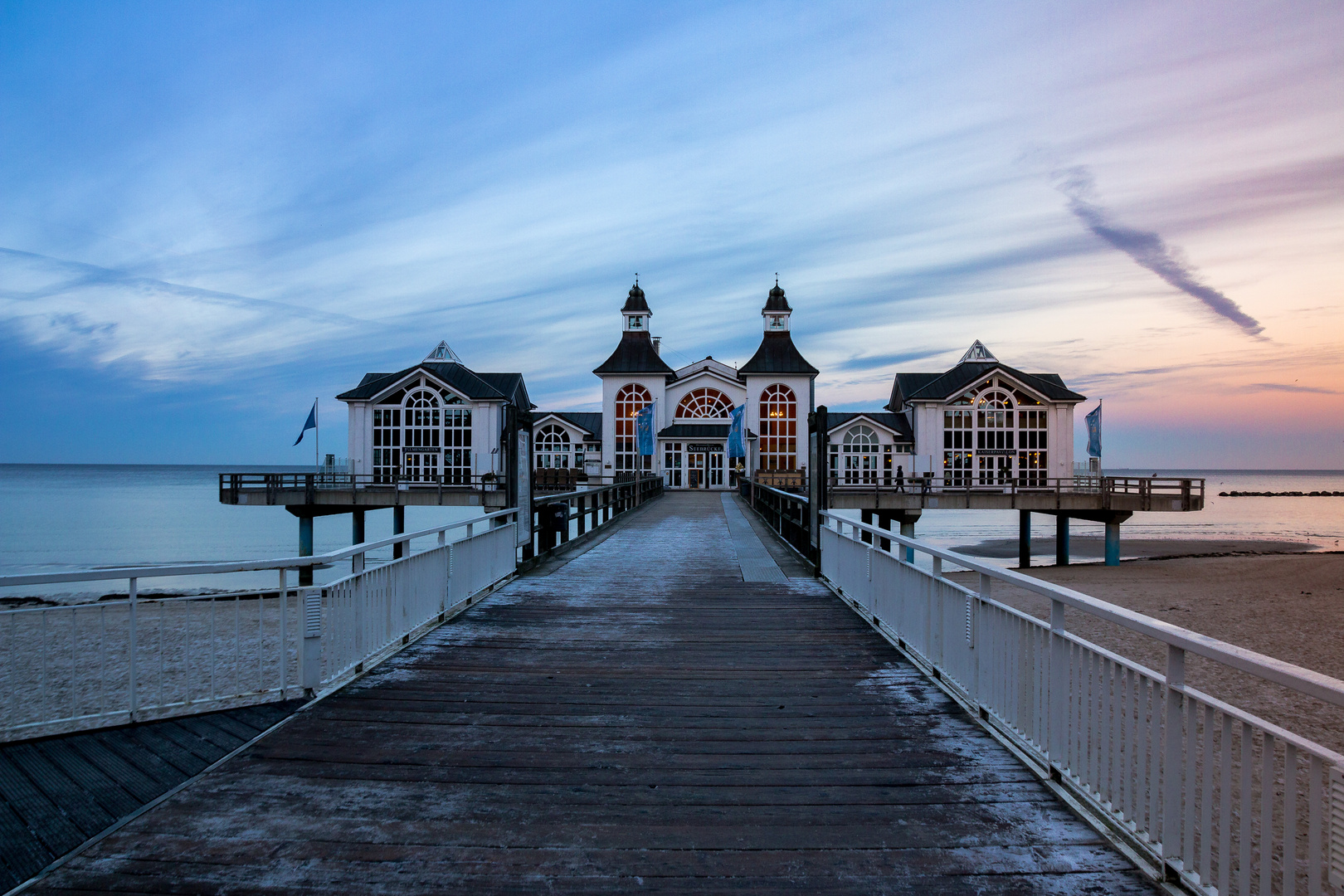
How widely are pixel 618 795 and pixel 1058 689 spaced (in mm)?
2115

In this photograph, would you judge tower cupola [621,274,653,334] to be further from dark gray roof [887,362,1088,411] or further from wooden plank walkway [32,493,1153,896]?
wooden plank walkway [32,493,1153,896]

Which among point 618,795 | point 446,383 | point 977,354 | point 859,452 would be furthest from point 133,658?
point 977,354

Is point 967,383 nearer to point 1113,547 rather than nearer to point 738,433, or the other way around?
point 1113,547

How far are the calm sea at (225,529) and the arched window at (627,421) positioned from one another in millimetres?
9381

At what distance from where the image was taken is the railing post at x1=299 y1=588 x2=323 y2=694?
15.6ft

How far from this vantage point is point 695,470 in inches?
1671

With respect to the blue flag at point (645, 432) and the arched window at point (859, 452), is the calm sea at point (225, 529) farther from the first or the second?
the blue flag at point (645, 432)

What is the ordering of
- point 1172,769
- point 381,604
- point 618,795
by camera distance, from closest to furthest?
point 1172,769, point 618,795, point 381,604

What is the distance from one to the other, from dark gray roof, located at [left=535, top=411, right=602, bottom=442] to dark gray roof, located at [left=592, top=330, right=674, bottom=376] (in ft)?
13.4

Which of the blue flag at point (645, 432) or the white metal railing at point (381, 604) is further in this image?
the blue flag at point (645, 432)

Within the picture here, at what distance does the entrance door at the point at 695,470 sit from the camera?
42344mm

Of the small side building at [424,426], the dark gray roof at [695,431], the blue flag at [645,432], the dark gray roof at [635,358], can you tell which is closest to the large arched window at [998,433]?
the dark gray roof at [695,431]

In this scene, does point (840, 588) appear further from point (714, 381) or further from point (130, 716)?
point (714, 381)

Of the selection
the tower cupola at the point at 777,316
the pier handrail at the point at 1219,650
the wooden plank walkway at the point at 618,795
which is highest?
the tower cupola at the point at 777,316
